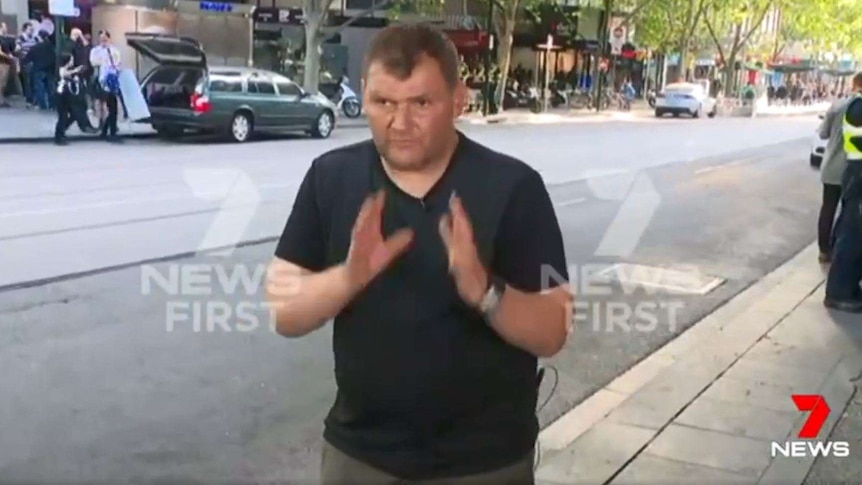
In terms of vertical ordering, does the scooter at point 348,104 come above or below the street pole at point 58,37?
below

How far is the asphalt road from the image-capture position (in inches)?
193

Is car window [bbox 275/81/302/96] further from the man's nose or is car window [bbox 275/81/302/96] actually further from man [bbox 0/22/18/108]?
the man's nose

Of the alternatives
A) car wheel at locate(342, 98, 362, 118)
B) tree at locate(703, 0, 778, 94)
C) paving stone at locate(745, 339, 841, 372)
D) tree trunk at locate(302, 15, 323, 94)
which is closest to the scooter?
car wheel at locate(342, 98, 362, 118)

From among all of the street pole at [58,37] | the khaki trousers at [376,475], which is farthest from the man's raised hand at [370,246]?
the street pole at [58,37]

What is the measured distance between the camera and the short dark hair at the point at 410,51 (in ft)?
7.24

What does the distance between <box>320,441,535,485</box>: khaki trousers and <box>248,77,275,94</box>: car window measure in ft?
62.3

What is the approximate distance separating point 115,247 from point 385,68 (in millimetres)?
7446

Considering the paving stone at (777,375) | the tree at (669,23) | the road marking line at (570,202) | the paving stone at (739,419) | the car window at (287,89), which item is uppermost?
the tree at (669,23)

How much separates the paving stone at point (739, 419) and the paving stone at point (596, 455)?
351mm

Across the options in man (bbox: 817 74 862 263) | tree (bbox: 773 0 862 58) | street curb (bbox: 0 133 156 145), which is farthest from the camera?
tree (bbox: 773 0 862 58)

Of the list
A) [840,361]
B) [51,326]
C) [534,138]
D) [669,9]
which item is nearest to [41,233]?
[51,326]

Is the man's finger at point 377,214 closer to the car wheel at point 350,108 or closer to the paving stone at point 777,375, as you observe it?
the paving stone at point 777,375

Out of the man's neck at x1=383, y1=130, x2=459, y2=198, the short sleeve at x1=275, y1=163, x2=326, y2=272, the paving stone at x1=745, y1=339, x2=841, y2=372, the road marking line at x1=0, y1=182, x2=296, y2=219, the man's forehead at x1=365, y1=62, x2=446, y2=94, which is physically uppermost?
the man's forehead at x1=365, y1=62, x2=446, y2=94

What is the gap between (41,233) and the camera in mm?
9508
